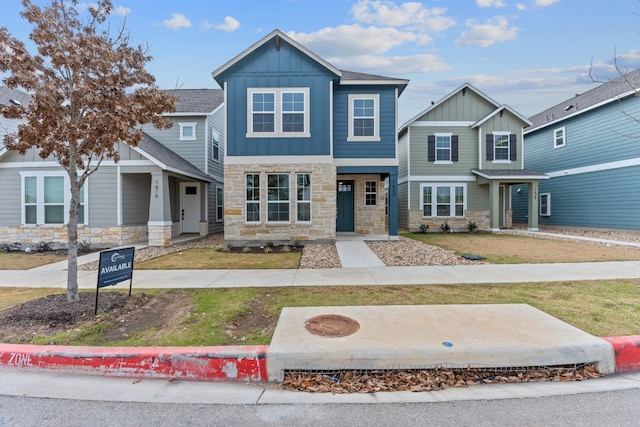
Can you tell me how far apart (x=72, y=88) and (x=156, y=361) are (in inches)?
175

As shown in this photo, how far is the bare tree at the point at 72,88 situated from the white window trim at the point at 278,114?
23.5 ft

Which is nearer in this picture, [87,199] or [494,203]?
[87,199]

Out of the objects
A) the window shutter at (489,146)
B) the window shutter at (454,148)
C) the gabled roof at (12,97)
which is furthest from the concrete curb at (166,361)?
the gabled roof at (12,97)

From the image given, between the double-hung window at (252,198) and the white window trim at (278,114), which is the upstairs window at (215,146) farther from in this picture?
the double-hung window at (252,198)

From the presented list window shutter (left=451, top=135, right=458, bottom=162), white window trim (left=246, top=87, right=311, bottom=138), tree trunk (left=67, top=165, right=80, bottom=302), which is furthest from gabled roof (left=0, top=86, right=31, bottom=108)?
window shutter (left=451, top=135, right=458, bottom=162)

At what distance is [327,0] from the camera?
532 inches

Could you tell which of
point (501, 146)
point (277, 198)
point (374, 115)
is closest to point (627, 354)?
point (277, 198)

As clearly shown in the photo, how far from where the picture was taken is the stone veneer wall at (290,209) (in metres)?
12.8

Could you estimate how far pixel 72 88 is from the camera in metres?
5.26

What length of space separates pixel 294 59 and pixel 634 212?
1688cm

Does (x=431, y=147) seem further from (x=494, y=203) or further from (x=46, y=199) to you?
(x=46, y=199)

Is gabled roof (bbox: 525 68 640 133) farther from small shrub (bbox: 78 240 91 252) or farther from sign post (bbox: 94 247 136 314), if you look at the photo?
small shrub (bbox: 78 240 91 252)

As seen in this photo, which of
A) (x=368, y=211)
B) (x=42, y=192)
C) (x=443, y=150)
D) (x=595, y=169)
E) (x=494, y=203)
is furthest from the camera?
(x=443, y=150)

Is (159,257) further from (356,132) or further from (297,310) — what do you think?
(356,132)
